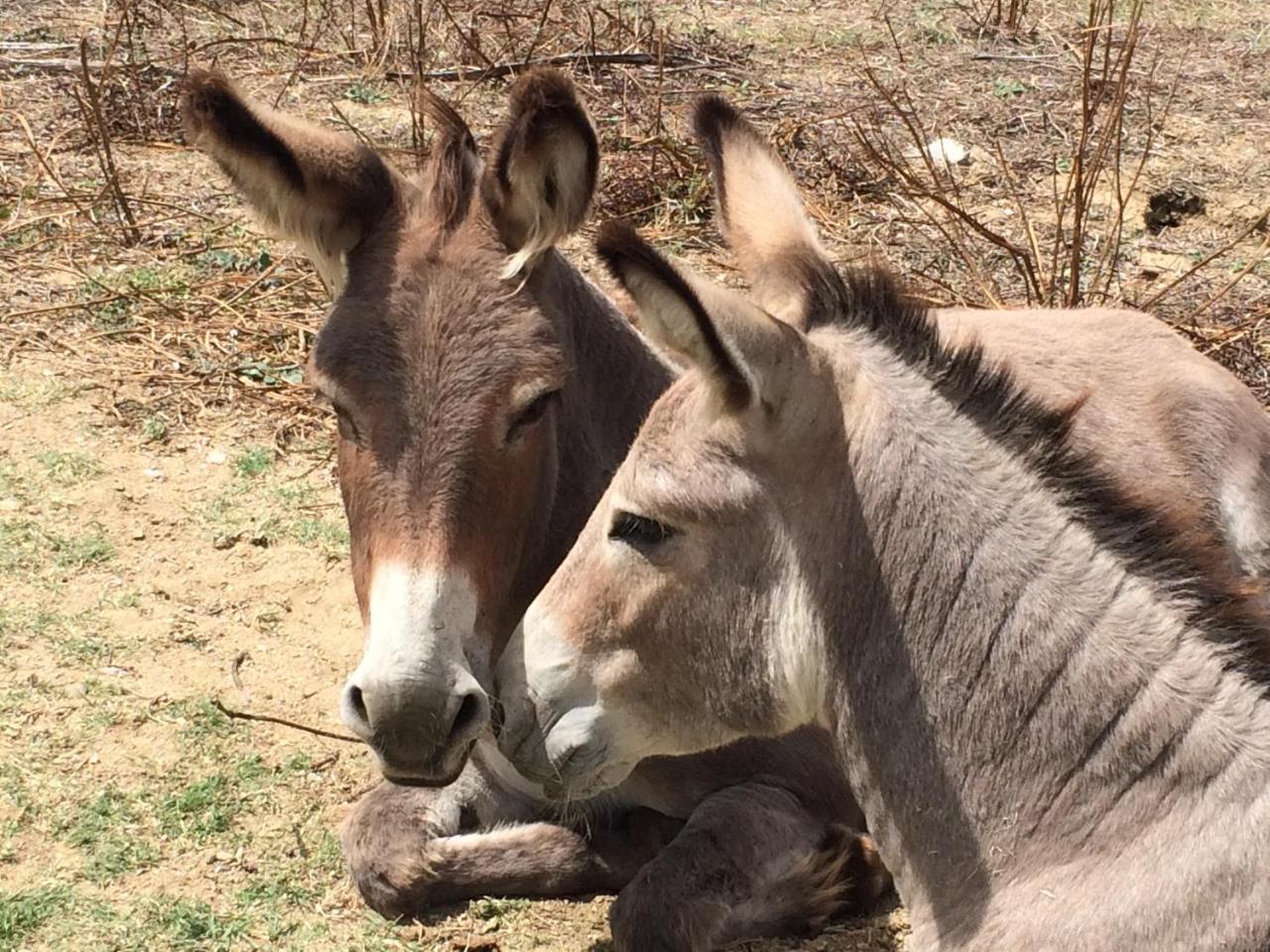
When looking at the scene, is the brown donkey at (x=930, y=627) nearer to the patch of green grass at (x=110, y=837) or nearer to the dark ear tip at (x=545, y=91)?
the dark ear tip at (x=545, y=91)

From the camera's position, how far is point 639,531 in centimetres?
344

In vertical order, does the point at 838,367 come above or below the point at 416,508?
above

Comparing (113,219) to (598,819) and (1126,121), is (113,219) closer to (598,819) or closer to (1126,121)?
(598,819)

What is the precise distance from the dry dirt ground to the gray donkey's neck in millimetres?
1433

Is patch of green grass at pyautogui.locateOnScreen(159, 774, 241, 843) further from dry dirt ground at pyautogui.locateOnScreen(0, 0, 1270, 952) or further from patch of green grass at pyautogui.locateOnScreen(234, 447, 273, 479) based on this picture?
patch of green grass at pyautogui.locateOnScreen(234, 447, 273, 479)

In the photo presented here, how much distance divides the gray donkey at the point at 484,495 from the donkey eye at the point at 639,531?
0.65 meters

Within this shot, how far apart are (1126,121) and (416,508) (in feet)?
27.6

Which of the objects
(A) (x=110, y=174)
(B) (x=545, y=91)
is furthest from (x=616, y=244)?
(A) (x=110, y=174)

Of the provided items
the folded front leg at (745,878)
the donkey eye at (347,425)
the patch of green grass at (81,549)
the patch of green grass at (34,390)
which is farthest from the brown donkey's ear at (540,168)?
the patch of green grass at (34,390)

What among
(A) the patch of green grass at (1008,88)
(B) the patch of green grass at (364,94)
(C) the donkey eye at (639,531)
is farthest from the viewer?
(A) the patch of green grass at (1008,88)

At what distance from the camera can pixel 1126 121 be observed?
10.9 metres

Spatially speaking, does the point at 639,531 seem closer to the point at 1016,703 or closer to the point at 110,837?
the point at 1016,703

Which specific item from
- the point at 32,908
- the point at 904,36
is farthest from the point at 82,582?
the point at 904,36

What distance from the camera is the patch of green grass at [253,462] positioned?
7.06 metres
